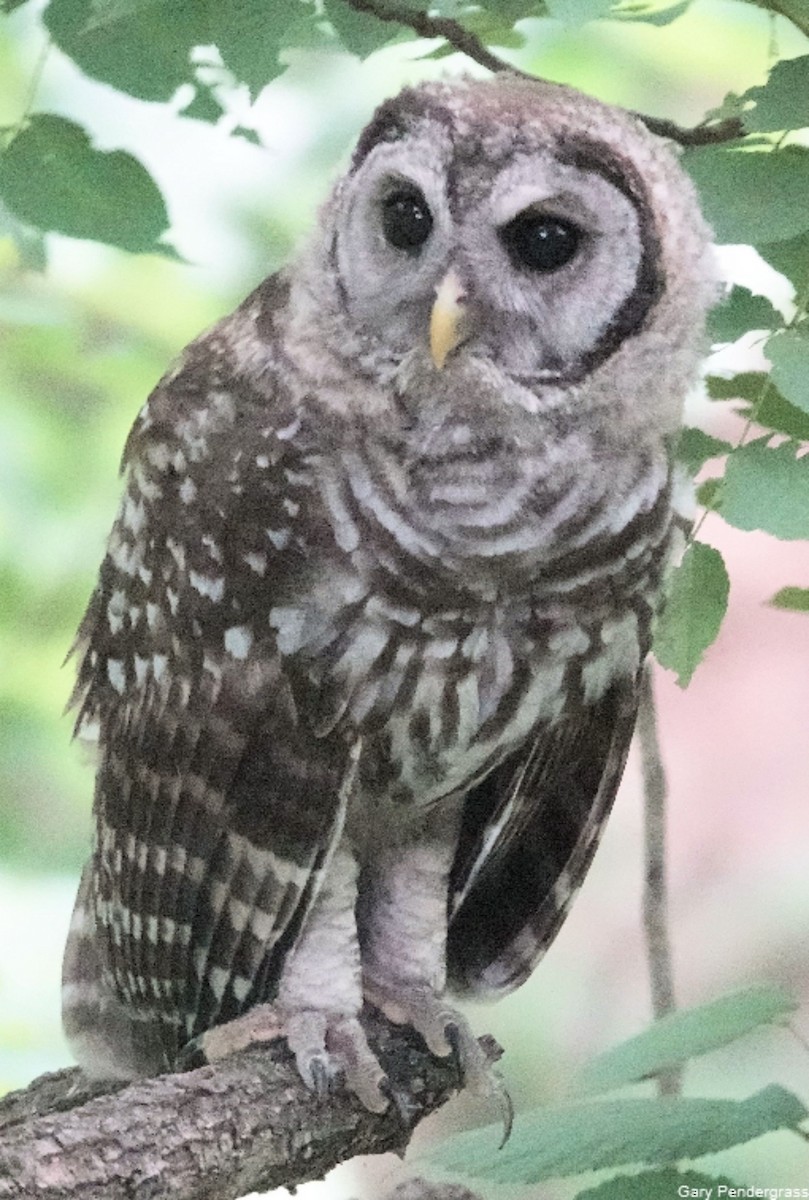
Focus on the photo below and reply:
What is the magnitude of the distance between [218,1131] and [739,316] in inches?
26.0

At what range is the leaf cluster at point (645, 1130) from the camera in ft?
3.06

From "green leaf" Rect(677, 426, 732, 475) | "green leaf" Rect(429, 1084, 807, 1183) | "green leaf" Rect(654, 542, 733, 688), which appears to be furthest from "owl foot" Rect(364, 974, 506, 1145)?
"green leaf" Rect(677, 426, 732, 475)

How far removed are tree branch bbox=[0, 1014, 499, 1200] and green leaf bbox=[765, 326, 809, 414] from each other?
597mm

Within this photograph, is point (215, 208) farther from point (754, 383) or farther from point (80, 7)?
point (754, 383)

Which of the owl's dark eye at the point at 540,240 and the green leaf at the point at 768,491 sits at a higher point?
the owl's dark eye at the point at 540,240

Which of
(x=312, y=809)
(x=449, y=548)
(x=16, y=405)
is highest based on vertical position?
(x=16, y=405)

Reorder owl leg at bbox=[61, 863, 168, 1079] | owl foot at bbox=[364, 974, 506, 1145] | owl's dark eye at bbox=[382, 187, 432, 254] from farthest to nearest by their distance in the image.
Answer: owl leg at bbox=[61, 863, 168, 1079] → owl foot at bbox=[364, 974, 506, 1145] → owl's dark eye at bbox=[382, 187, 432, 254]

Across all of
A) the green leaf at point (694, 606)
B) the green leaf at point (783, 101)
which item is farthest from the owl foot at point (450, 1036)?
the green leaf at point (783, 101)

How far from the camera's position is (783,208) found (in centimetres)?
90

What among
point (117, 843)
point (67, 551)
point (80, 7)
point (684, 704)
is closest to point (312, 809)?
point (117, 843)

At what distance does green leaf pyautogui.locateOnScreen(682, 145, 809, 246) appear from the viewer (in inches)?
35.5

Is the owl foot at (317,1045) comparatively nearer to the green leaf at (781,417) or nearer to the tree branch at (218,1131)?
the tree branch at (218,1131)

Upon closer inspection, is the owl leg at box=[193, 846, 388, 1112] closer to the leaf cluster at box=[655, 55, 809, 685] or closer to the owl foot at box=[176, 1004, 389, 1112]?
the owl foot at box=[176, 1004, 389, 1112]

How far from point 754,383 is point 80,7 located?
1.91 feet
